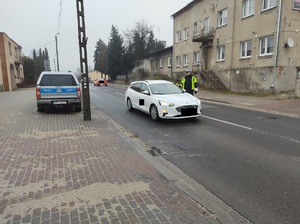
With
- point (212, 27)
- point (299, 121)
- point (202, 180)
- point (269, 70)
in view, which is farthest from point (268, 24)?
point (202, 180)

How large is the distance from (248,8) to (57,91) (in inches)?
669

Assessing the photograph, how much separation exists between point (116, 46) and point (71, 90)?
144ft

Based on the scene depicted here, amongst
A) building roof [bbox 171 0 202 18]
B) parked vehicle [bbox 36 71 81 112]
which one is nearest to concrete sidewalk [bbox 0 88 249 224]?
parked vehicle [bbox 36 71 81 112]

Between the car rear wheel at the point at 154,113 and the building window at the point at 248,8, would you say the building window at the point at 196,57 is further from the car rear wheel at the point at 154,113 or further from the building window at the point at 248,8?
the car rear wheel at the point at 154,113

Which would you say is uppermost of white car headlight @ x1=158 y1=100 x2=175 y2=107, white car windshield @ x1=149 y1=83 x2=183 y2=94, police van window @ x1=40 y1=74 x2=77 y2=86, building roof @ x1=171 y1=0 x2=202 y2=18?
building roof @ x1=171 y1=0 x2=202 y2=18

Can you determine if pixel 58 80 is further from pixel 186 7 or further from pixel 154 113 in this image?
pixel 186 7

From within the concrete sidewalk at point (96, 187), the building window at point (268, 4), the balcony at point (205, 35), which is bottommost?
the concrete sidewalk at point (96, 187)

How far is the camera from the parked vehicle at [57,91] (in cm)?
1123

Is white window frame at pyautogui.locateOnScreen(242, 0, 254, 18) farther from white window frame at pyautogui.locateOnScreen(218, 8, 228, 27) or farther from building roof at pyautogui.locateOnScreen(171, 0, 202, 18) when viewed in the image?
building roof at pyautogui.locateOnScreen(171, 0, 202, 18)

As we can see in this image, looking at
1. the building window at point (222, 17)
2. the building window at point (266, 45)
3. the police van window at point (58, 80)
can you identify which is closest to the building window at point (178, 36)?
the building window at point (222, 17)

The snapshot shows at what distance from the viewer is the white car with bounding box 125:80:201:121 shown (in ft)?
29.3

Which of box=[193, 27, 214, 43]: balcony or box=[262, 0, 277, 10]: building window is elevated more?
box=[262, 0, 277, 10]: building window

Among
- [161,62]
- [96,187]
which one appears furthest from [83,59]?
[161,62]

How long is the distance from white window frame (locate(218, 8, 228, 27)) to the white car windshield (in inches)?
627
